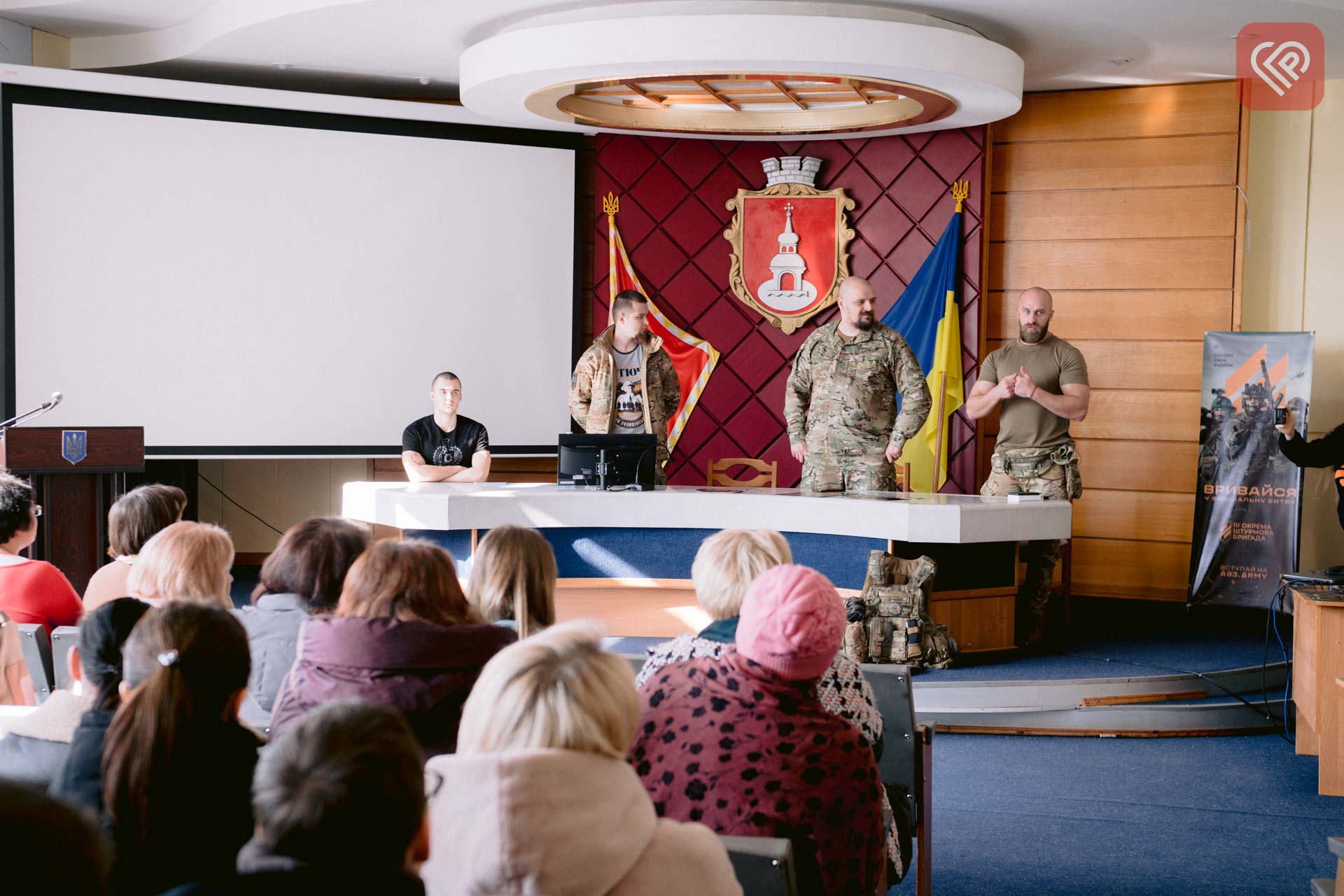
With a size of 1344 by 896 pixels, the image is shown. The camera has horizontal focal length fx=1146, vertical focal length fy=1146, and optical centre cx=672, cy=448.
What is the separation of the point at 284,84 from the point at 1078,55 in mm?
4397

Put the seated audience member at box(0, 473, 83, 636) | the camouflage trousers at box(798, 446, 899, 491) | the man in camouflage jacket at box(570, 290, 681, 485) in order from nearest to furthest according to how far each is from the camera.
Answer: the seated audience member at box(0, 473, 83, 636)
the camouflage trousers at box(798, 446, 899, 491)
the man in camouflage jacket at box(570, 290, 681, 485)

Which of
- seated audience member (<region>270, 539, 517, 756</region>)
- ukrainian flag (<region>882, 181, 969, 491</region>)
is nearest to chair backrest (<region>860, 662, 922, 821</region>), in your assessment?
seated audience member (<region>270, 539, 517, 756</region>)

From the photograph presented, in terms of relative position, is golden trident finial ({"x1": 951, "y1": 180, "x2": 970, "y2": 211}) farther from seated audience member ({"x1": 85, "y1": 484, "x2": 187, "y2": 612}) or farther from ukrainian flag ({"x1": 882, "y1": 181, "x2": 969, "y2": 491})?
seated audience member ({"x1": 85, "y1": 484, "x2": 187, "y2": 612})

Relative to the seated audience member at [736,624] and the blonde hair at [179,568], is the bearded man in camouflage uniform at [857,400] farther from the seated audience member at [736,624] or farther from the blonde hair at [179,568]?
the blonde hair at [179,568]

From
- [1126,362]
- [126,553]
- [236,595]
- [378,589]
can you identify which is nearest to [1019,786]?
[378,589]

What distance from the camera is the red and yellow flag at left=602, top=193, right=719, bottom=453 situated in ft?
22.3

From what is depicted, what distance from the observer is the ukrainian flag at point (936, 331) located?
6.33 meters

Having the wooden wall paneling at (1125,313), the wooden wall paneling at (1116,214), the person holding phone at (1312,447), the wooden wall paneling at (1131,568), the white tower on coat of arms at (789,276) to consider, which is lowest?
the wooden wall paneling at (1131,568)

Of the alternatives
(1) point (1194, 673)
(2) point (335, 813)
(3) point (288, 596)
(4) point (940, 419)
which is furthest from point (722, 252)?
(2) point (335, 813)

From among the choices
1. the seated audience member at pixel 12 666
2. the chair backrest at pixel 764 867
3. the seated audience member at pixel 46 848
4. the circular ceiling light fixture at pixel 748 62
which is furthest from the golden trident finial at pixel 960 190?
the seated audience member at pixel 46 848

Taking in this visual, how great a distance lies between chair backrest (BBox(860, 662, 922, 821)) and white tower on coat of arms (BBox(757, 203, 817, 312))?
14.0 ft

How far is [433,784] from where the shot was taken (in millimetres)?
1271

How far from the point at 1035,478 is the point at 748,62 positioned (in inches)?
89.4

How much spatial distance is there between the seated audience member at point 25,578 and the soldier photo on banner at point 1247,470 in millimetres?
4924
